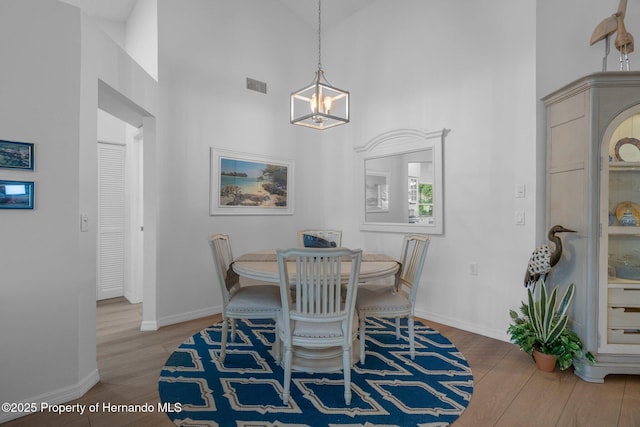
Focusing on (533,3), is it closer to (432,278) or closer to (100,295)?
(432,278)

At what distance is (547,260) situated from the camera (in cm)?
253

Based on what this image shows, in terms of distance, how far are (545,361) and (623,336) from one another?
1.81 feet

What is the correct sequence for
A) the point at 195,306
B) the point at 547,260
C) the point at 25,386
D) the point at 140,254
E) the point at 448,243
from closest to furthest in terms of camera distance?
1. the point at 25,386
2. the point at 547,260
3. the point at 448,243
4. the point at 195,306
5. the point at 140,254

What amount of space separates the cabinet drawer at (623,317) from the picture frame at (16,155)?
4.07 meters

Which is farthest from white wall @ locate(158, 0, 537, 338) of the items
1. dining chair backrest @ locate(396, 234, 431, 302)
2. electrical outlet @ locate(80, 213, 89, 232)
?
electrical outlet @ locate(80, 213, 89, 232)

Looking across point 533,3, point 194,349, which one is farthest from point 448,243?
point 194,349

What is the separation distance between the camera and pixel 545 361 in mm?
2539

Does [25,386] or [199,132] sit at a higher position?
[199,132]

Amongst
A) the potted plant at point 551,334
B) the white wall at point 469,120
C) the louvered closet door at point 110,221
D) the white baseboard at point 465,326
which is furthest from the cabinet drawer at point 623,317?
the louvered closet door at point 110,221

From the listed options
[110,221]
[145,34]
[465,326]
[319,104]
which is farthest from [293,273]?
[110,221]

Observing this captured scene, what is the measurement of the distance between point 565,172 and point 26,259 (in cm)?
384

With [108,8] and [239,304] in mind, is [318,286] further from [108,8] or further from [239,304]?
[108,8]

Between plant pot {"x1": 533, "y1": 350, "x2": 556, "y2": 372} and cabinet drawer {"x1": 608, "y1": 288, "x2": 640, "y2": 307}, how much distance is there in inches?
22.8

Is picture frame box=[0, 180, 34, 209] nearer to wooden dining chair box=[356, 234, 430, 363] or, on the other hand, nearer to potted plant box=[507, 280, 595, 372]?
wooden dining chair box=[356, 234, 430, 363]
